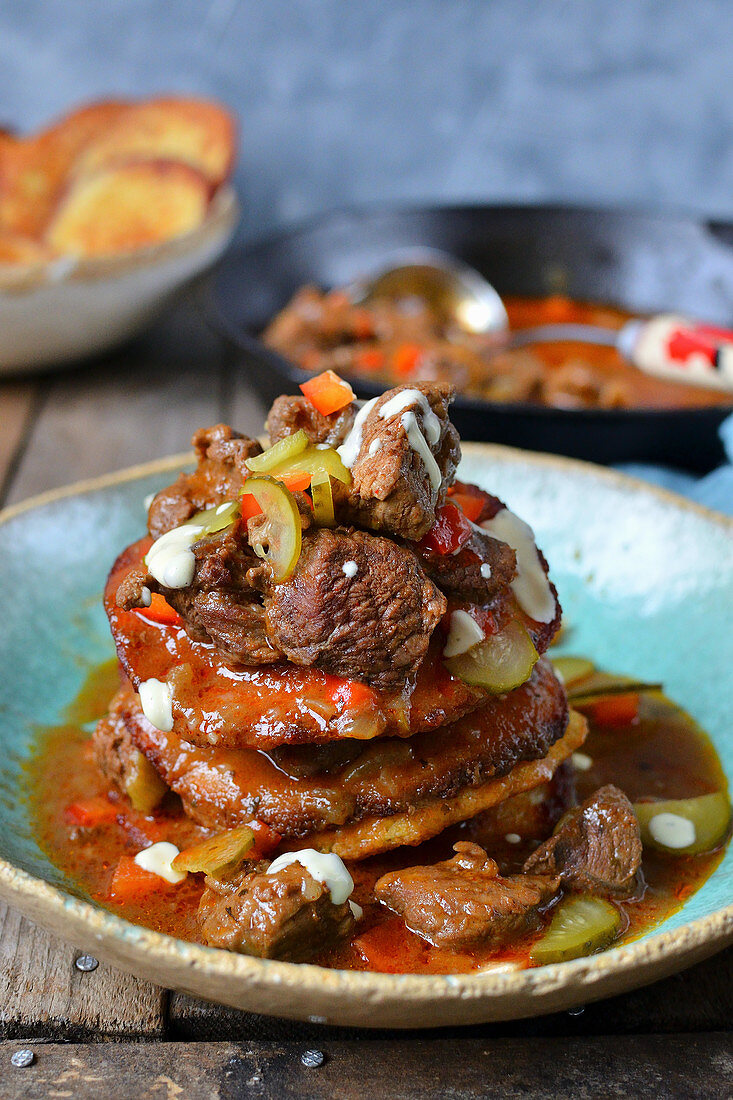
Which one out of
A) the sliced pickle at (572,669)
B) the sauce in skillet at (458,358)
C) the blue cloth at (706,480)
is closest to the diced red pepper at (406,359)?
the sauce in skillet at (458,358)

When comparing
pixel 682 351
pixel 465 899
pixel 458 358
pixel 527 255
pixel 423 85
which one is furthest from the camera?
pixel 423 85

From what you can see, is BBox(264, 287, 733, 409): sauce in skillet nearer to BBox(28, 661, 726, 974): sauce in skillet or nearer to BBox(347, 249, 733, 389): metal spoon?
BBox(347, 249, 733, 389): metal spoon

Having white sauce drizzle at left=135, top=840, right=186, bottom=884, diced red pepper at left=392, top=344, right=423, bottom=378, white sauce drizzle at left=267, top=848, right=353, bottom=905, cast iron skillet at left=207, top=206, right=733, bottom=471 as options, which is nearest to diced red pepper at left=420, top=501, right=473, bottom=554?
white sauce drizzle at left=267, top=848, right=353, bottom=905

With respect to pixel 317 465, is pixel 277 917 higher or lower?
lower

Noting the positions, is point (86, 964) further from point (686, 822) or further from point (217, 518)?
point (686, 822)

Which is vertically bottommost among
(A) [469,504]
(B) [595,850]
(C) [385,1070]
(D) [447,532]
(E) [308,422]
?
(C) [385,1070]

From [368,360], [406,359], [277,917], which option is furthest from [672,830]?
[368,360]

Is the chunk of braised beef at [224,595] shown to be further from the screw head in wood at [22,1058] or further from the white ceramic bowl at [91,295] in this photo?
the white ceramic bowl at [91,295]
